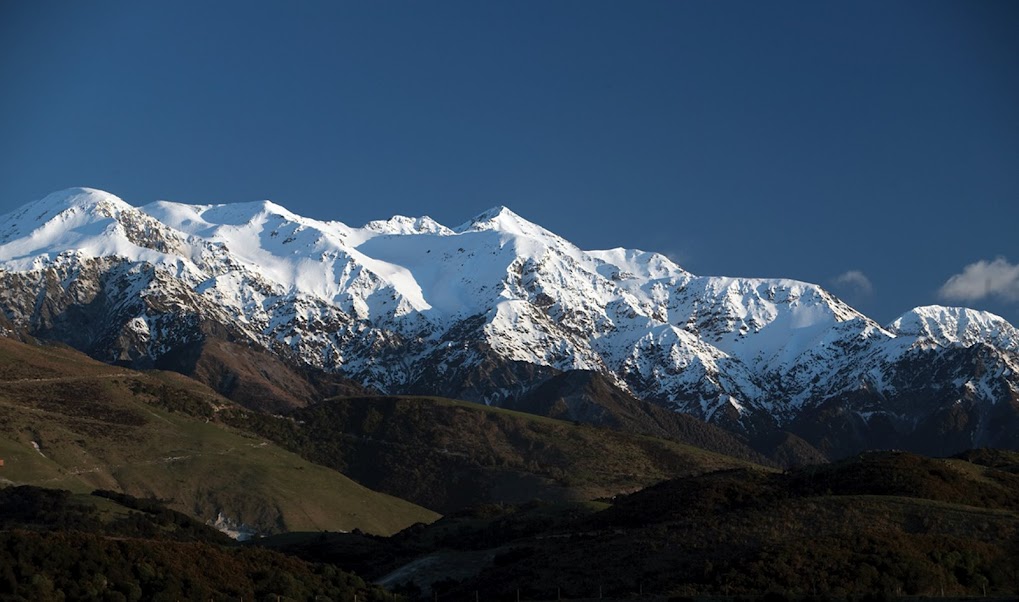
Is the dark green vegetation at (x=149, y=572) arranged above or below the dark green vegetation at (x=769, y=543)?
below

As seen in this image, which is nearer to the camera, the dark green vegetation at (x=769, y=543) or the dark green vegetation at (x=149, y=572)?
the dark green vegetation at (x=149, y=572)

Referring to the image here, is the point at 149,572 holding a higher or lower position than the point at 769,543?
lower

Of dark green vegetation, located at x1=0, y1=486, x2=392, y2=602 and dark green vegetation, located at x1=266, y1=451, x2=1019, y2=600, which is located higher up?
dark green vegetation, located at x1=266, y1=451, x2=1019, y2=600

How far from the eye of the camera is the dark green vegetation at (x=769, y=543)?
297 feet

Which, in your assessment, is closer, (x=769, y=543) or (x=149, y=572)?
(x=149, y=572)

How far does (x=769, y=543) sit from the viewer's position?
98.1 meters

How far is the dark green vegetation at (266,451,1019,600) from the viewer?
90500 mm

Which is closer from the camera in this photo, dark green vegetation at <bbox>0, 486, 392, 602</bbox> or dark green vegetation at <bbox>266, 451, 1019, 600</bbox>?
dark green vegetation at <bbox>0, 486, 392, 602</bbox>

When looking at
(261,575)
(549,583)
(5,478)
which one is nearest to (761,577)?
(549,583)

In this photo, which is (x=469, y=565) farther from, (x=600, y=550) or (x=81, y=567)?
(x=81, y=567)

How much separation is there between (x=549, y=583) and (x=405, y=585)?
22059mm

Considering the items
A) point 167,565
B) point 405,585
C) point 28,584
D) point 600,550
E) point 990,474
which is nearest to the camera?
point 28,584

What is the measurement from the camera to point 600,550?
107 metres

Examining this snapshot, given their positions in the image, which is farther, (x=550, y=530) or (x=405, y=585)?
(x=550, y=530)
